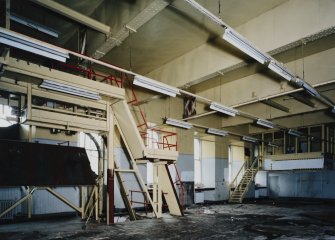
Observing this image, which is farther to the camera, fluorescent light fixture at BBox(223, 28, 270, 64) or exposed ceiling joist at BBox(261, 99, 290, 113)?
exposed ceiling joist at BBox(261, 99, 290, 113)

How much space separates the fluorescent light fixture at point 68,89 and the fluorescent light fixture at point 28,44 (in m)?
1.35

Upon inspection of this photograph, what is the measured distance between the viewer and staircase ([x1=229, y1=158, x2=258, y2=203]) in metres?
19.0

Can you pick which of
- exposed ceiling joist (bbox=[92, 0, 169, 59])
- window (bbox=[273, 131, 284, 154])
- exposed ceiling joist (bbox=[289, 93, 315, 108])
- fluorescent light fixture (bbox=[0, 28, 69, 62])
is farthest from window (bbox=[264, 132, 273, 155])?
fluorescent light fixture (bbox=[0, 28, 69, 62])

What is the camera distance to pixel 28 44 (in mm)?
5957

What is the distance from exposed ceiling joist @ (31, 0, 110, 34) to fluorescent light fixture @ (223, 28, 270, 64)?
404 centimetres

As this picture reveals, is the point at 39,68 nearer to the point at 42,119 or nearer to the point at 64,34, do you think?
the point at 42,119

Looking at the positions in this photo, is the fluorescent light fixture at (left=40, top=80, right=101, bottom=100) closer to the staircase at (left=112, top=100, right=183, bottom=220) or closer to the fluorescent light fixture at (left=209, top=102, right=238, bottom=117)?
the staircase at (left=112, top=100, right=183, bottom=220)

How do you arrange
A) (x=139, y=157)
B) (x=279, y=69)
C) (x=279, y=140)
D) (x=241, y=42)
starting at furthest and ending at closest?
(x=279, y=140), (x=139, y=157), (x=279, y=69), (x=241, y=42)

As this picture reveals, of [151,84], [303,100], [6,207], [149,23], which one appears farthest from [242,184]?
[6,207]

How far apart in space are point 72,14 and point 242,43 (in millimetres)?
4953

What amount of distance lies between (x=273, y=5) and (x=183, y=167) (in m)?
10.7

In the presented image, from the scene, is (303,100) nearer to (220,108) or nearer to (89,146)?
(220,108)

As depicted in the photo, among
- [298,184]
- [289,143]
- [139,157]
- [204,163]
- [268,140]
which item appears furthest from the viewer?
[268,140]

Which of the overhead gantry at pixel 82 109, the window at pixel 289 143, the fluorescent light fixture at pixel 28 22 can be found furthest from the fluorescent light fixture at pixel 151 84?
the window at pixel 289 143
